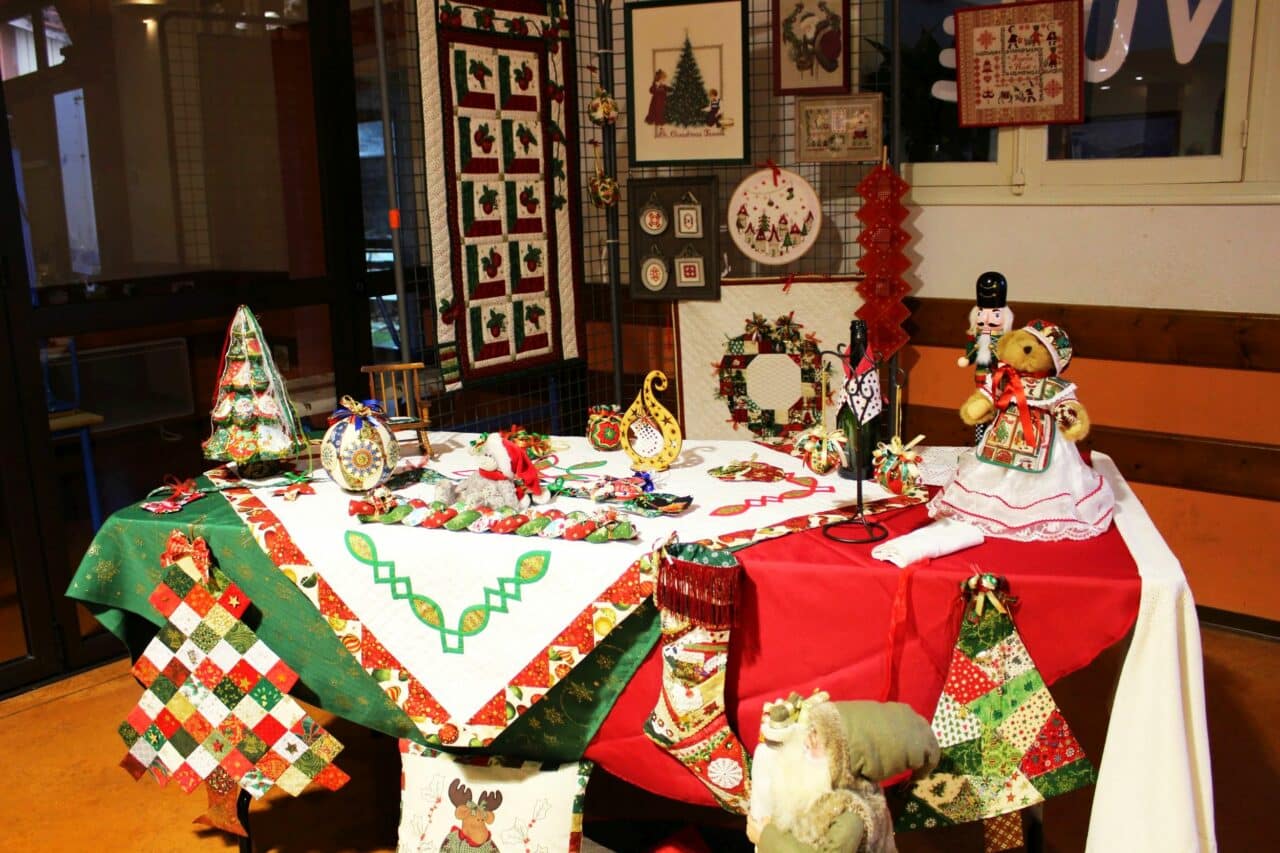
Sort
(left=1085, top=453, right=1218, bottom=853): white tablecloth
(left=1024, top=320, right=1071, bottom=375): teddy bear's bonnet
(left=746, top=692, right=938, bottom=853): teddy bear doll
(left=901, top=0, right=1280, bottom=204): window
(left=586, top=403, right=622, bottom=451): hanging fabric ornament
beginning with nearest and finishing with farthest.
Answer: (left=746, top=692, right=938, bottom=853): teddy bear doll, (left=1085, top=453, right=1218, bottom=853): white tablecloth, (left=1024, top=320, right=1071, bottom=375): teddy bear's bonnet, (left=586, top=403, right=622, bottom=451): hanging fabric ornament, (left=901, top=0, right=1280, bottom=204): window

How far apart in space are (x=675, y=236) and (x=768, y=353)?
513 millimetres

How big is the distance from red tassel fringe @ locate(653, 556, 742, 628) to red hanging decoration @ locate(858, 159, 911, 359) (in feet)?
6.47

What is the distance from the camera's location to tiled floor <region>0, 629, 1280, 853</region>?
265cm

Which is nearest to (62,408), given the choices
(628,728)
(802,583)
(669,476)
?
(669,476)

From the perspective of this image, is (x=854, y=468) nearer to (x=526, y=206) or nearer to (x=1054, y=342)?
(x=1054, y=342)

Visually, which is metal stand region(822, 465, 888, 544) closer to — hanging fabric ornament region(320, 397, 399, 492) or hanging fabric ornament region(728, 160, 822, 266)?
hanging fabric ornament region(320, 397, 399, 492)

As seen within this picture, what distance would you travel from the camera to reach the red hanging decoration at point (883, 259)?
3.85m

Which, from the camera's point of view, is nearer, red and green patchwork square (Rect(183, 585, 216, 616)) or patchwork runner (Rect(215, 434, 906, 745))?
patchwork runner (Rect(215, 434, 906, 745))

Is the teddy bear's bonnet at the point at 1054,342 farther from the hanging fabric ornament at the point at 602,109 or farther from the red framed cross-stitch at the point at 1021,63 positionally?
the hanging fabric ornament at the point at 602,109

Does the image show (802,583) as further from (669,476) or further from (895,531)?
(669,476)

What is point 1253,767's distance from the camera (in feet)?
9.47

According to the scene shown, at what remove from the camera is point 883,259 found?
389 cm

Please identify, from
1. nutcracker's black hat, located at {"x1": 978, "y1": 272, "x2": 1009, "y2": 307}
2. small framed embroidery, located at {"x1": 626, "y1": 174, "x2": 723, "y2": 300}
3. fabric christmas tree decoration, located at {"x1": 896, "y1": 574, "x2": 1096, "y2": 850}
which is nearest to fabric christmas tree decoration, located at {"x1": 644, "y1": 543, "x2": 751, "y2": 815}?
fabric christmas tree decoration, located at {"x1": 896, "y1": 574, "x2": 1096, "y2": 850}

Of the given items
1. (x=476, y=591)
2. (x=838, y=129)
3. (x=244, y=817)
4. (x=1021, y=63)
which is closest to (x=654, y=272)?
(x=838, y=129)
